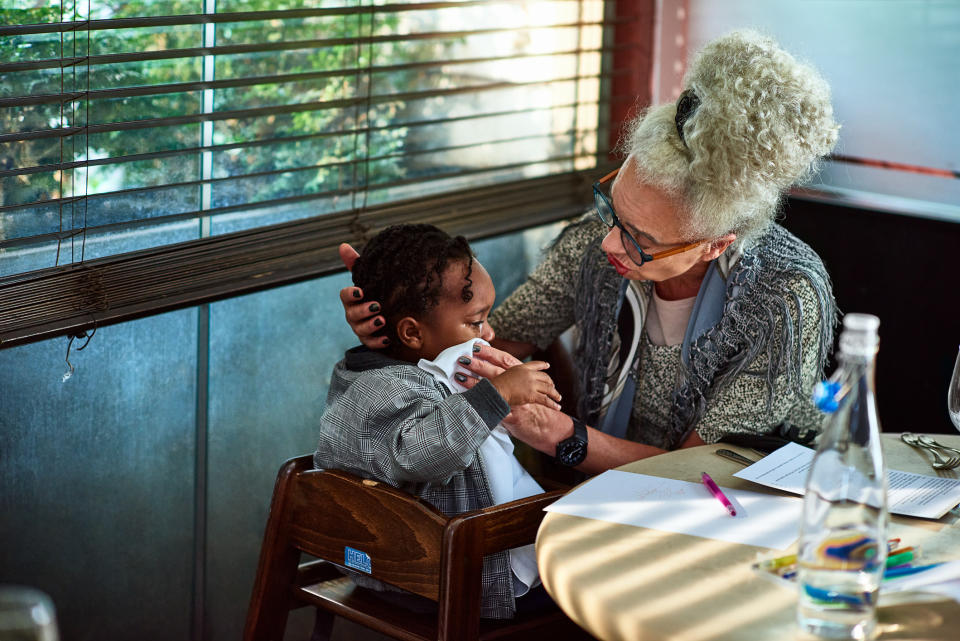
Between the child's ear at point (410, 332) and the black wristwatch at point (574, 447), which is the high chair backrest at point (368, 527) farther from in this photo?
the black wristwatch at point (574, 447)

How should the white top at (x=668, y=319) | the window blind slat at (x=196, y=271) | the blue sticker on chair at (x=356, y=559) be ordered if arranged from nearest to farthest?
1. the blue sticker on chair at (x=356, y=559)
2. the window blind slat at (x=196, y=271)
3. the white top at (x=668, y=319)

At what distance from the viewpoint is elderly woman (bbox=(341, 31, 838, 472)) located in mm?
1916

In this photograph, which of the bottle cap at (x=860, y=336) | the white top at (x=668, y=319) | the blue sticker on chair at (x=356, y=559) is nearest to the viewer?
the bottle cap at (x=860, y=336)

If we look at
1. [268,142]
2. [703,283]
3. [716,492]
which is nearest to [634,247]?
[703,283]

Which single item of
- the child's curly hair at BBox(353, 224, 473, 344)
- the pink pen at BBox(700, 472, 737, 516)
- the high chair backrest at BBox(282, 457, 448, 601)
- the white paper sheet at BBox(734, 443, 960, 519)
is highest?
the child's curly hair at BBox(353, 224, 473, 344)

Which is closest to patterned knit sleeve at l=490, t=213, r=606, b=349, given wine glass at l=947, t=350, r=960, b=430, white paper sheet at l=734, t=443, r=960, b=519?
white paper sheet at l=734, t=443, r=960, b=519

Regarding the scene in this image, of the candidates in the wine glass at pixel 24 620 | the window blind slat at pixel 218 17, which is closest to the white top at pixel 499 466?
the window blind slat at pixel 218 17

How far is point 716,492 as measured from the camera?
5.10 ft

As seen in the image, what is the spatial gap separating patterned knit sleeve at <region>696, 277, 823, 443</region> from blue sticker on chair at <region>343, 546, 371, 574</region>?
69 centimetres

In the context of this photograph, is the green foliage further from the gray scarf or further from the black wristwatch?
the black wristwatch

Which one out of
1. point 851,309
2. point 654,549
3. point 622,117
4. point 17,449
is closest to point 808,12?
point 622,117

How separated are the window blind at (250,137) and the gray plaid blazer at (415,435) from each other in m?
0.59

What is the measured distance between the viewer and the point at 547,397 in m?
1.88

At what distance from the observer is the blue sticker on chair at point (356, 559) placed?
1743 millimetres
